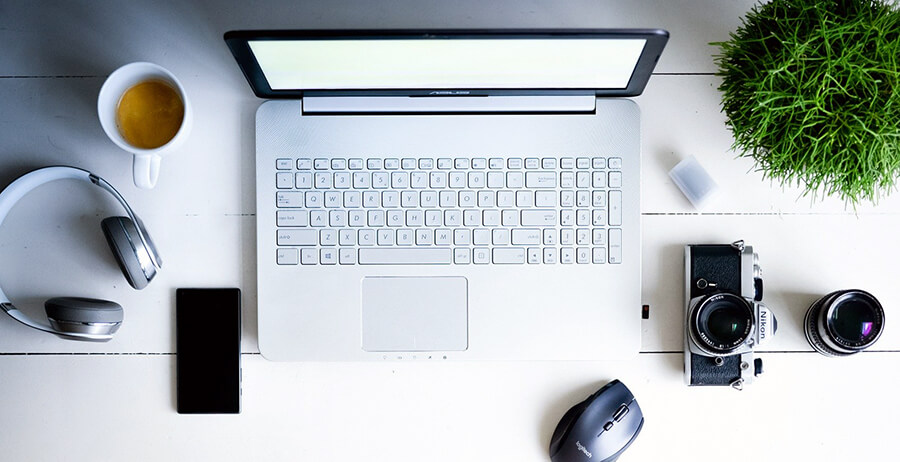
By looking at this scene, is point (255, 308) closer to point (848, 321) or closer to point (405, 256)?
point (405, 256)

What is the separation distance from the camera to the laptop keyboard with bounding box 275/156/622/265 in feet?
2.67

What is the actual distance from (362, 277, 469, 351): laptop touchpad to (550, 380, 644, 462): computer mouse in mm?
187

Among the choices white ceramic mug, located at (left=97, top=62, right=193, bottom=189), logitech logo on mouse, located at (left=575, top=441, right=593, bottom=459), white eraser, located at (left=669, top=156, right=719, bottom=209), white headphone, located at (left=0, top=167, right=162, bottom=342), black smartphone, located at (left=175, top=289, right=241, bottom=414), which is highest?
white ceramic mug, located at (left=97, top=62, right=193, bottom=189)

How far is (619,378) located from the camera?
2.84 feet

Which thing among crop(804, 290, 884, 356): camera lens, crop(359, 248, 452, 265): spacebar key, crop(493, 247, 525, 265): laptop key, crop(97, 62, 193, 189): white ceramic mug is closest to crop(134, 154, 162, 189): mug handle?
crop(97, 62, 193, 189): white ceramic mug

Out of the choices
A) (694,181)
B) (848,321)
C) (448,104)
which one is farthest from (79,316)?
(848,321)

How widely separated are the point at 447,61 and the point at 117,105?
1.45ft

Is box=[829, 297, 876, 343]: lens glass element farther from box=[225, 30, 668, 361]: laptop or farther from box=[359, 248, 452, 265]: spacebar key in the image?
box=[359, 248, 452, 265]: spacebar key

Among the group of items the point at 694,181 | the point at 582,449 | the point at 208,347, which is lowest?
the point at 582,449

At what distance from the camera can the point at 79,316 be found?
763 mm

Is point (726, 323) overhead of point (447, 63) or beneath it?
beneath

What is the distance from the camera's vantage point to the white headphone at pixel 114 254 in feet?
2.51

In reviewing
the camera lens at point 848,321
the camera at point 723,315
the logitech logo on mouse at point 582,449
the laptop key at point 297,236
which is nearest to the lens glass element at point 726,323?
the camera at point 723,315

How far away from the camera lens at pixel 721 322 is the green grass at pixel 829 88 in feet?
0.62
